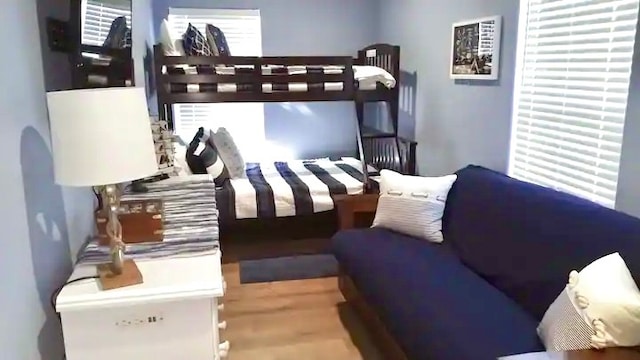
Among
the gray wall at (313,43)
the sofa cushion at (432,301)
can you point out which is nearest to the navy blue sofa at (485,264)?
the sofa cushion at (432,301)

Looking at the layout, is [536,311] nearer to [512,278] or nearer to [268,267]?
[512,278]

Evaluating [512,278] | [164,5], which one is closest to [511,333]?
[512,278]

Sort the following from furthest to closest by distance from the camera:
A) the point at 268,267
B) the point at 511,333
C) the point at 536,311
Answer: the point at 268,267 < the point at 536,311 < the point at 511,333

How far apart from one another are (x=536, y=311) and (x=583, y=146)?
2.78 feet

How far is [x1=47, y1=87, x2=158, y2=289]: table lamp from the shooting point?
4.39ft

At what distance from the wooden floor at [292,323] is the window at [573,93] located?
→ 1.32m

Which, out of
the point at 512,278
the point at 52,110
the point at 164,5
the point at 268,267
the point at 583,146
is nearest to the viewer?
the point at 52,110

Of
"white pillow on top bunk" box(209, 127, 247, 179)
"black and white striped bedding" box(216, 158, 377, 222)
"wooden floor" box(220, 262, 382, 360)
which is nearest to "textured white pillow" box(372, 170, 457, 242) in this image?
"wooden floor" box(220, 262, 382, 360)

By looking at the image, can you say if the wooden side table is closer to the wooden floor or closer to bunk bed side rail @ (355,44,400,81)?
the wooden floor

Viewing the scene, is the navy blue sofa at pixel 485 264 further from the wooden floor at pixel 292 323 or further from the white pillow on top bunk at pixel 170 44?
the white pillow on top bunk at pixel 170 44

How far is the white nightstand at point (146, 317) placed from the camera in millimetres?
1464

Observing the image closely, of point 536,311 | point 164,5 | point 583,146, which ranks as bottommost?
point 536,311

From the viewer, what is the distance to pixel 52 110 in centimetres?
135

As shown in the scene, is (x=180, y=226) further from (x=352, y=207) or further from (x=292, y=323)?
(x=352, y=207)
